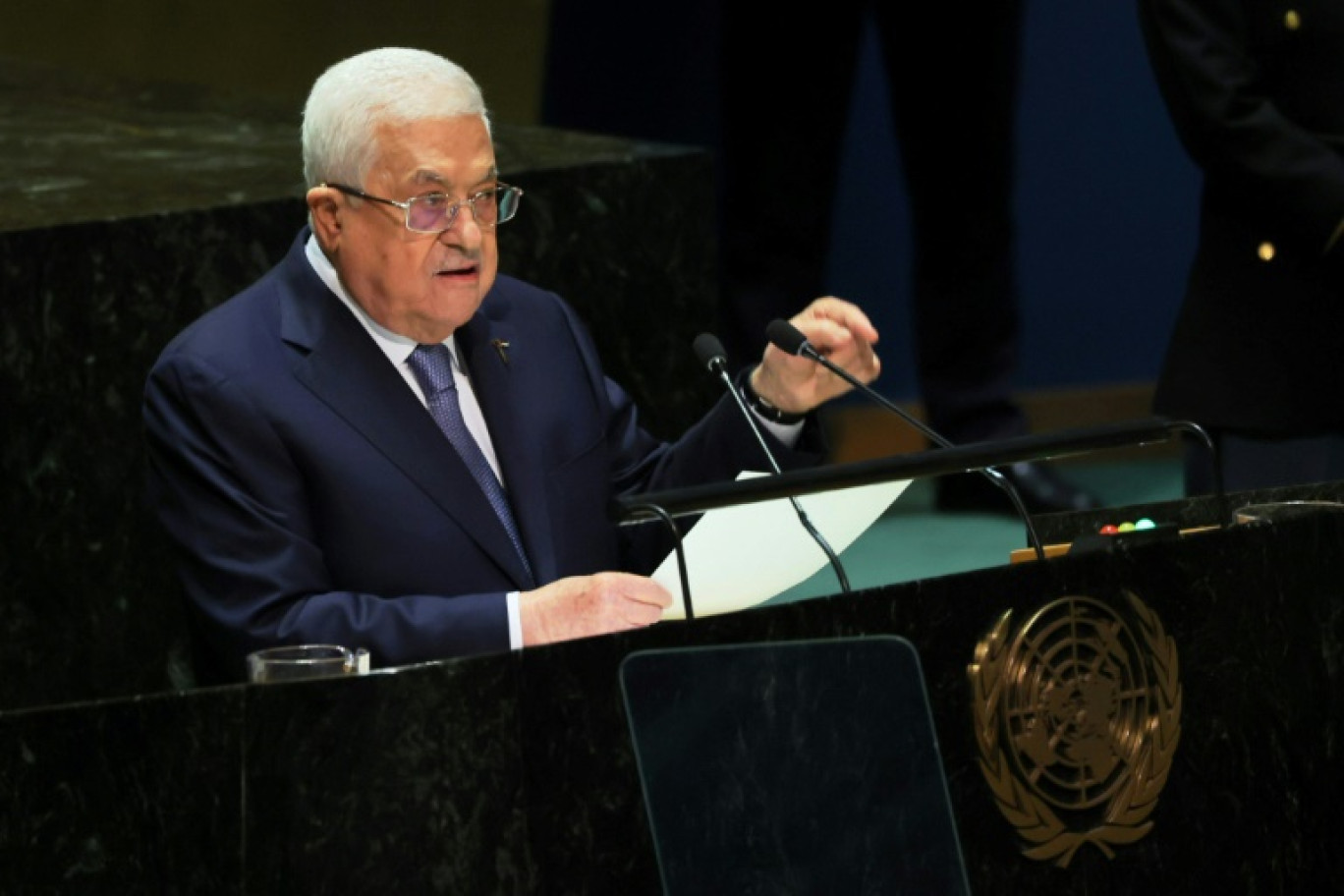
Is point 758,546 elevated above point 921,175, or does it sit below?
below

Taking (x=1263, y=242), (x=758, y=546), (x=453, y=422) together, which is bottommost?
(x=758, y=546)

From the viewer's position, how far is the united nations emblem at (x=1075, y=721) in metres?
→ 2.51

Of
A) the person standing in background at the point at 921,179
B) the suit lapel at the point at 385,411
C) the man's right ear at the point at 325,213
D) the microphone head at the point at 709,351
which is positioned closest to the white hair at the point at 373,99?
the man's right ear at the point at 325,213

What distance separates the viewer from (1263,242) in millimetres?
4023

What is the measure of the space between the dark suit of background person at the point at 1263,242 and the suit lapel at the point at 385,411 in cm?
126

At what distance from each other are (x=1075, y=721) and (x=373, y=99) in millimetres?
1140

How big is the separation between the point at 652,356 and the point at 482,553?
4.71 feet

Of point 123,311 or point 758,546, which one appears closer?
point 758,546

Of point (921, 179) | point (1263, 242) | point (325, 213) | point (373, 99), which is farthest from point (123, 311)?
point (921, 179)

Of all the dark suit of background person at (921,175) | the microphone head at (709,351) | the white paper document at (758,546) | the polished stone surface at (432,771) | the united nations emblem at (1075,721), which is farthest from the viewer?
the dark suit of background person at (921,175)

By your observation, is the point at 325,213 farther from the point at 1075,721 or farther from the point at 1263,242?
the point at 1263,242

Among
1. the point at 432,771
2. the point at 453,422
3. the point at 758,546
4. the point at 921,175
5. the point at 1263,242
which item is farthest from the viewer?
the point at 921,175

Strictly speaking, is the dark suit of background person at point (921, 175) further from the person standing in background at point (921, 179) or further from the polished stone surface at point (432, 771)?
the polished stone surface at point (432, 771)

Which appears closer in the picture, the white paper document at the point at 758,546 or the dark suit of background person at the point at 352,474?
the white paper document at the point at 758,546
